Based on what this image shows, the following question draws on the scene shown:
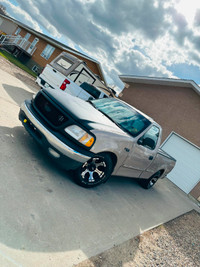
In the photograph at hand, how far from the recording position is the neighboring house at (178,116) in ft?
31.2

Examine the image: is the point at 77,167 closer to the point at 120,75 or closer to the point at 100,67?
the point at 120,75

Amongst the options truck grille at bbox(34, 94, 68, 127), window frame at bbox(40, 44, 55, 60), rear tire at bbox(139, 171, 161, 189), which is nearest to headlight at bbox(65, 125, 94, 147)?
truck grille at bbox(34, 94, 68, 127)

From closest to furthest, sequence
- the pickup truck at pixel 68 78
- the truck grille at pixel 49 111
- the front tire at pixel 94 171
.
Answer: the truck grille at pixel 49 111, the front tire at pixel 94 171, the pickup truck at pixel 68 78

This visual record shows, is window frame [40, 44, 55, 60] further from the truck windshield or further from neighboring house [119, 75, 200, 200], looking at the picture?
the truck windshield

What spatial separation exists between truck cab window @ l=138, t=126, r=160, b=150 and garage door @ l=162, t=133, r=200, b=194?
18.0 ft

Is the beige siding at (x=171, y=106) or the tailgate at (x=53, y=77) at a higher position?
the beige siding at (x=171, y=106)

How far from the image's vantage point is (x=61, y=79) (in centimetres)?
858

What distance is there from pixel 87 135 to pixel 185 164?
8.16m

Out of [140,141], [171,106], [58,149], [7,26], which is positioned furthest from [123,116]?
[7,26]

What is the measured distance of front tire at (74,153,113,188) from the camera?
3.45 metres

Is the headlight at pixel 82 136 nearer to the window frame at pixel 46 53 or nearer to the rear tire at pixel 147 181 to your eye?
the rear tire at pixel 147 181

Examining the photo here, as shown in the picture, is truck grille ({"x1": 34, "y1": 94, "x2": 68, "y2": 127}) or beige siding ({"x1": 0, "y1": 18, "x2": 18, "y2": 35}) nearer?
truck grille ({"x1": 34, "y1": 94, "x2": 68, "y2": 127})

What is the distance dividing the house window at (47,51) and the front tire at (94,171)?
21.9 m

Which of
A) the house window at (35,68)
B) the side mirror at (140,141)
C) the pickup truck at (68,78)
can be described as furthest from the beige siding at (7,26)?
the side mirror at (140,141)
